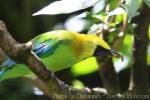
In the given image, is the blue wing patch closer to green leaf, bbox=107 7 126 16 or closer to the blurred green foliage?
the blurred green foliage

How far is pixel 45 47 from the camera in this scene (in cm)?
109

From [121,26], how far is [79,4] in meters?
0.29

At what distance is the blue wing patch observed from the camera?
42.4 inches

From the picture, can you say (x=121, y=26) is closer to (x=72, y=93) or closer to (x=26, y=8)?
(x=72, y=93)

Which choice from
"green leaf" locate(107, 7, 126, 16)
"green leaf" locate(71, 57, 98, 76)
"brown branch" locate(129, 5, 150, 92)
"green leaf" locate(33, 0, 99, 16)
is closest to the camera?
"green leaf" locate(33, 0, 99, 16)

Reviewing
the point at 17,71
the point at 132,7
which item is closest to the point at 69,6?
the point at 132,7

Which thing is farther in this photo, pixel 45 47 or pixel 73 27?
pixel 73 27

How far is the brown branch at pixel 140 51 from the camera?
1.23 m

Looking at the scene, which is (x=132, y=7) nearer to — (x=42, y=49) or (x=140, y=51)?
(x=42, y=49)

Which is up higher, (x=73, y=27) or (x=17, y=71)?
(x=73, y=27)

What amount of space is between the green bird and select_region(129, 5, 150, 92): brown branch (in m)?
0.17

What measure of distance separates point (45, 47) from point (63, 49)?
46mm

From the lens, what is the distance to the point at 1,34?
75 centimetres

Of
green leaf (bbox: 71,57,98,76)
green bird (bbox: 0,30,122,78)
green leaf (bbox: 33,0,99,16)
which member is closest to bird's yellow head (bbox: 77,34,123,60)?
green bird (bbox: 0,30,122,78)
